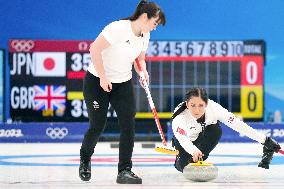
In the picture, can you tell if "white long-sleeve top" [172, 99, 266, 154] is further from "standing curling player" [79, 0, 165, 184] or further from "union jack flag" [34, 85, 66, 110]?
"union jack flag" [34, 85, 66, 110]

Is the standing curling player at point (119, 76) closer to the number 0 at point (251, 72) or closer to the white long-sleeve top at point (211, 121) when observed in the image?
the white long-sleeve top at point (211, 121)

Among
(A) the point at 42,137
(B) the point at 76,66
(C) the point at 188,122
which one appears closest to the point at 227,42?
(B) the point at 76,66

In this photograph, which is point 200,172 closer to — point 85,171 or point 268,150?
point 268,150

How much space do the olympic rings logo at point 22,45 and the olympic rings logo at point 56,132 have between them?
715cm

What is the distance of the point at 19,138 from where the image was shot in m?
17.0

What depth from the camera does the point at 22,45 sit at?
2361cm

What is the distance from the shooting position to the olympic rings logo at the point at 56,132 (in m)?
17.0

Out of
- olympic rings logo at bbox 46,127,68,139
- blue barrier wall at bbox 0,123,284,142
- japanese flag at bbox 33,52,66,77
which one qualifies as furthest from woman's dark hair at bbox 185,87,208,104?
japanese flag at bbox 33,52,66,77

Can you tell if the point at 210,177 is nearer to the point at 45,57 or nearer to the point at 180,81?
the point at 45,57

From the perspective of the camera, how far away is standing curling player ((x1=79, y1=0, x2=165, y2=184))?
5102 mm

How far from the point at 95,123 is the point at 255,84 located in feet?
65.3

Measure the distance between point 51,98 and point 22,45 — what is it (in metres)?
2.13

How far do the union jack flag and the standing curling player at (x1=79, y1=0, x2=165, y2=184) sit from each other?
1772 cm

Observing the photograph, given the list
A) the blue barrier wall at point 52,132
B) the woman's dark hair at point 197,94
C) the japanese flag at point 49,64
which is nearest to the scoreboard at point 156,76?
the japanese flag at point 49,64
